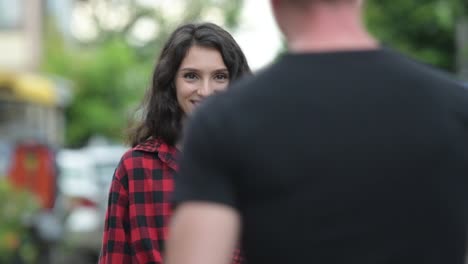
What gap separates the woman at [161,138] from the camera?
416 cm

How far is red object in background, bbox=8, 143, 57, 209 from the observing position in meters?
14.9

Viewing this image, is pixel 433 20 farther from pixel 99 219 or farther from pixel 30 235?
pixel 30 235

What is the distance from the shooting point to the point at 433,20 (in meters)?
17.0

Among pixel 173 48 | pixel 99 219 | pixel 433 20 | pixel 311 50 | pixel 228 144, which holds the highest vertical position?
pixel 433 20

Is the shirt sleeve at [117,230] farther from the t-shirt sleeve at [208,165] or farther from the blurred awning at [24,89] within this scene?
the blurred awning at [24,89]

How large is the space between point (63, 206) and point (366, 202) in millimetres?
13488

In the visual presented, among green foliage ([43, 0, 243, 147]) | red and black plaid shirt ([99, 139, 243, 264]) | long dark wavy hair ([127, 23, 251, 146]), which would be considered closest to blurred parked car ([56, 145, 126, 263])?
long dark wavy hair ([127, 23, 251, 146])

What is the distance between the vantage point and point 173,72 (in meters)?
4.47

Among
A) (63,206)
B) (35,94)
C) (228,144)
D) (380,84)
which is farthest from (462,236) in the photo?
(35,94)

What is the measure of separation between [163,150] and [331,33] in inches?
68.7

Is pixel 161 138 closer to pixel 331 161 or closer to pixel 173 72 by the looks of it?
pixel 173 72

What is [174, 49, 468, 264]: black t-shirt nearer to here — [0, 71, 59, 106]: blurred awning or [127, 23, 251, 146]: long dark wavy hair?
[127, 23, 251, 146]: long dark wavy hair

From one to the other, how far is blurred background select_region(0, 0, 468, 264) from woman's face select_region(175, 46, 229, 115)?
0.47m

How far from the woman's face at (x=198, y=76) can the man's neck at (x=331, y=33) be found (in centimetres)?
169
